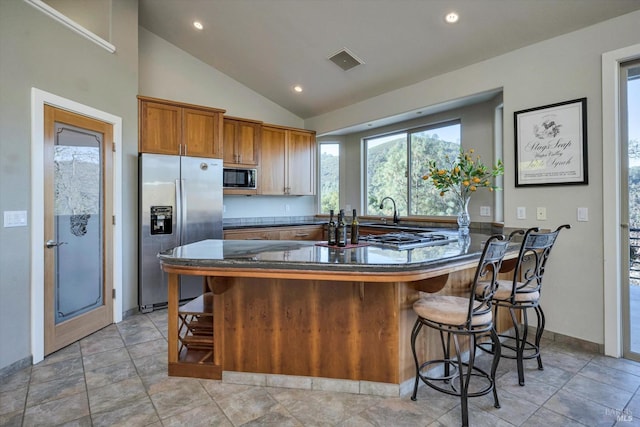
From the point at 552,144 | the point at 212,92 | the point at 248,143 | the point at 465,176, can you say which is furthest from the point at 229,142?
the point at 552,144

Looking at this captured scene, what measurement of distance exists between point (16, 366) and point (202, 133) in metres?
2.79

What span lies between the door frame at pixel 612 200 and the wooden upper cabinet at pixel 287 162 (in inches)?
150

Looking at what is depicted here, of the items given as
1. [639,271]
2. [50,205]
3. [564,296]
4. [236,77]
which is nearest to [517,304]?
[564,296]

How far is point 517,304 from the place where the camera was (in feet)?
7.36

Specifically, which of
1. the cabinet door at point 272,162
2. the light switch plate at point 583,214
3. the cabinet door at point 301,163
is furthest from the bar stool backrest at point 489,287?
the cabinet door at point 301,163

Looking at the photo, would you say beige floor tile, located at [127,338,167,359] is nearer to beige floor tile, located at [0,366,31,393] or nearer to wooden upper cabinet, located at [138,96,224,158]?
beige floor tile, located at [0,366,31,393]

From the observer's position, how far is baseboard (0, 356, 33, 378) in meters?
2.25

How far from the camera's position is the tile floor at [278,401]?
1787 mm

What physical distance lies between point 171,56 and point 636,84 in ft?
16.6

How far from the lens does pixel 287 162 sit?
524 centimetres

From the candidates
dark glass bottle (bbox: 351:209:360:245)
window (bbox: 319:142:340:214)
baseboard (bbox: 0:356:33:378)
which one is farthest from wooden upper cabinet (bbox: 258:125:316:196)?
baseboard (bbox: 0:356:33:378)

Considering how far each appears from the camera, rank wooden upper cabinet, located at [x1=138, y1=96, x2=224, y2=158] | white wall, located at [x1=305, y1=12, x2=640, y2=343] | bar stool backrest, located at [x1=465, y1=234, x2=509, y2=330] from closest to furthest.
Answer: bar stool backrest, located at [x1=465, y1=234, x2=509, y2=330] < white wall, located at [x1=305, y1=12, x2=640, y2=343] < wooden upper cabinet, located at [x1=138, y1=96, x2=224, y2=158]

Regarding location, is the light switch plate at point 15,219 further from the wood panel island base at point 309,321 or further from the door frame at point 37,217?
the wood panel island base at point 309,321

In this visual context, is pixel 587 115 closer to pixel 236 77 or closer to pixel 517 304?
pixel 517 304
